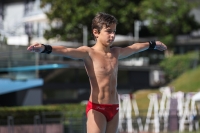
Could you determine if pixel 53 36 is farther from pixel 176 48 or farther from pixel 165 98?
pixel 165 98

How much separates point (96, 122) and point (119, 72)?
3245 cm

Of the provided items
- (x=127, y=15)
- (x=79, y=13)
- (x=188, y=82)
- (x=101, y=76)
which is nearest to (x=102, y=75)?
(x=101, y=76)

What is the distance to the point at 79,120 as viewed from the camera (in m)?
21.0

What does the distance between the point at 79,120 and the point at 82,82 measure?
16.9 metres

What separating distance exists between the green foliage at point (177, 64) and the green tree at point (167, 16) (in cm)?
278

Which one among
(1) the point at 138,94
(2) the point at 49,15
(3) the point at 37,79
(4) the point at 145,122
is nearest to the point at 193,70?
(1) the point at 138,94

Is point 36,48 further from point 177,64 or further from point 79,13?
point 79,13

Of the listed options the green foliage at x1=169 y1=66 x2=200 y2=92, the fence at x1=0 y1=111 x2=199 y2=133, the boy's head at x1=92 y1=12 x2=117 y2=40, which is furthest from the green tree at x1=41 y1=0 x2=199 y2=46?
the boy's head at x1=92 y1=12 x2=117 y2=40

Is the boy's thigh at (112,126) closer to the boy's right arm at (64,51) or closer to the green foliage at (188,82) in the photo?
the boy's right arm at (64,51)

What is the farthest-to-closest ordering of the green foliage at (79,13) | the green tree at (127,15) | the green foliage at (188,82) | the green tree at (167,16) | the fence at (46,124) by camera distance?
the green foliage at (79,13) < the green tree at (127,15) < the green tree at (167,16) < the green foliage at (188,82) < the fence at (46,124)

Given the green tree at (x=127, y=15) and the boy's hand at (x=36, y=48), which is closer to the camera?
the boy's hand at (x=36, y=48)

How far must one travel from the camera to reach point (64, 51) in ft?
26.7

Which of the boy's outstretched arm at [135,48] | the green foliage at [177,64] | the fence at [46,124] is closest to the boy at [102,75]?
the boy's outstretched arm at [135,48]

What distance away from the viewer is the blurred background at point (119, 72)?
23.2 metres
